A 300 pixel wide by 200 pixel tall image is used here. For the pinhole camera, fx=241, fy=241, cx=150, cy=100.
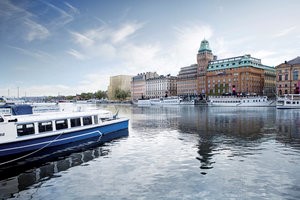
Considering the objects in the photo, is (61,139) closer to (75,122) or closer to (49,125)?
(49,125)

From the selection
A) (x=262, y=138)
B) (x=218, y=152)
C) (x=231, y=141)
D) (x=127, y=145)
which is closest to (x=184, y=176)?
(x=218, y=152)

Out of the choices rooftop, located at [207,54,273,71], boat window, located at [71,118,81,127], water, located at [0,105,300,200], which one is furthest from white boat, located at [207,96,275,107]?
boat window, located at [71,118,81,127]

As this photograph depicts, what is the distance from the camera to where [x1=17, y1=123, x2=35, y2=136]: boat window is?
77.3ft

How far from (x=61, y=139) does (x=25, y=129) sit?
4.02 metres

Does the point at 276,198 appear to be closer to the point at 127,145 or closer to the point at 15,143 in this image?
the point at 127,145

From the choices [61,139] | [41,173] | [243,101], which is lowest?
[41,173]

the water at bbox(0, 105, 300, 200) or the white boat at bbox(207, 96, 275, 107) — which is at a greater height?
the white boat at bbox(207, 96, 275, 107)

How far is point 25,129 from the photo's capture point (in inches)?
948

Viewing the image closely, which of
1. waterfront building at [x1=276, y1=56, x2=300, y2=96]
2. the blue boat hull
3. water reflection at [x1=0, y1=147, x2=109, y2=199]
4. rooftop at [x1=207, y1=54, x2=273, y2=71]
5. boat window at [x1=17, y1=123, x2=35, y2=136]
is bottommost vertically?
water reflection at [x1=0, y1=147, x2=109, y2=199]

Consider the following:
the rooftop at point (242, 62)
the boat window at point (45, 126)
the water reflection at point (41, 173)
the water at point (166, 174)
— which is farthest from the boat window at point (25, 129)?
the rooftop at point (242, 62)

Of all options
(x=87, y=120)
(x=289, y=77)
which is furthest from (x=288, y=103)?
(x=87, y=120)

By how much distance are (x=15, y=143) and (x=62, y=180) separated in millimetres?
8634

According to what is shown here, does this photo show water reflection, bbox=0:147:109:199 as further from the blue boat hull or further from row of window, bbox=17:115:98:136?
row of window, bbox=17:115:98:136

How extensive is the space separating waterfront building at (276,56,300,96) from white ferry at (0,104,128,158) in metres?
135
